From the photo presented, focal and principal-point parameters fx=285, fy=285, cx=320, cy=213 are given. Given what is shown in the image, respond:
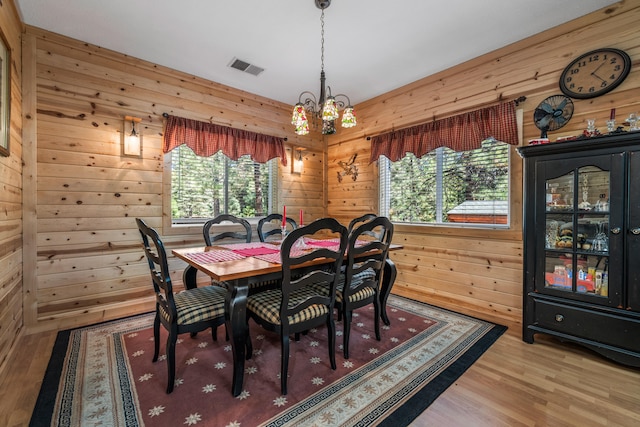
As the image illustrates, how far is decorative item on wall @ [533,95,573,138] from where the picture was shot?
2.45 meters

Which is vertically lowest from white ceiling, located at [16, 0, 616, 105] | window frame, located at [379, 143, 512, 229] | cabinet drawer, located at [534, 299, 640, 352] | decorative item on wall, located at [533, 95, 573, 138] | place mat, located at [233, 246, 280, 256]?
cabinet drawer, located at [534, 299, 640, 352]

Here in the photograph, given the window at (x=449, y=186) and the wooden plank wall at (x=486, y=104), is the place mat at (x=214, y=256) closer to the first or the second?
the wooden plank wall at (x=486, y=104)

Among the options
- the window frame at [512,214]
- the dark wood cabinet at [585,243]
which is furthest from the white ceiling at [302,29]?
the dark wood cabinet at [585,243]

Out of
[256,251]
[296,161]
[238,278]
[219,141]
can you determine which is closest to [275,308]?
[238,278]

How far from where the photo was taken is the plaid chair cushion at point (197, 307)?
5.75 feet

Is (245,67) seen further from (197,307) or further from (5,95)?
(197,307)

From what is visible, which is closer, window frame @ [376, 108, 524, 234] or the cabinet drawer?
the cabinet drawer

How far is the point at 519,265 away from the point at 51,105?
15.3 feet

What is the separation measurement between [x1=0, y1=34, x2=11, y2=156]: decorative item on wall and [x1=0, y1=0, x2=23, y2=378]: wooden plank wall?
0.06 m

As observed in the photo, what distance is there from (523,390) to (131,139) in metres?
3.95

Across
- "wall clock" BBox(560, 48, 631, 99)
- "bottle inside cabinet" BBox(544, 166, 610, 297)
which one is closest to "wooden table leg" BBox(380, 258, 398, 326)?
"bottle inside cabinet" BBox(544, 166, 610, 297)

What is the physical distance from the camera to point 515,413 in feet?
5.15

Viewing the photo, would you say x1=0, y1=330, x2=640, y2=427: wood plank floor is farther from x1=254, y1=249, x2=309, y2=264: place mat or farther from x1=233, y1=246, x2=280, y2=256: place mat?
x1=233, y1=246, x2=280, y2=256: place mat

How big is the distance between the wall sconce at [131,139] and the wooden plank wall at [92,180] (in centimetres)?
6
